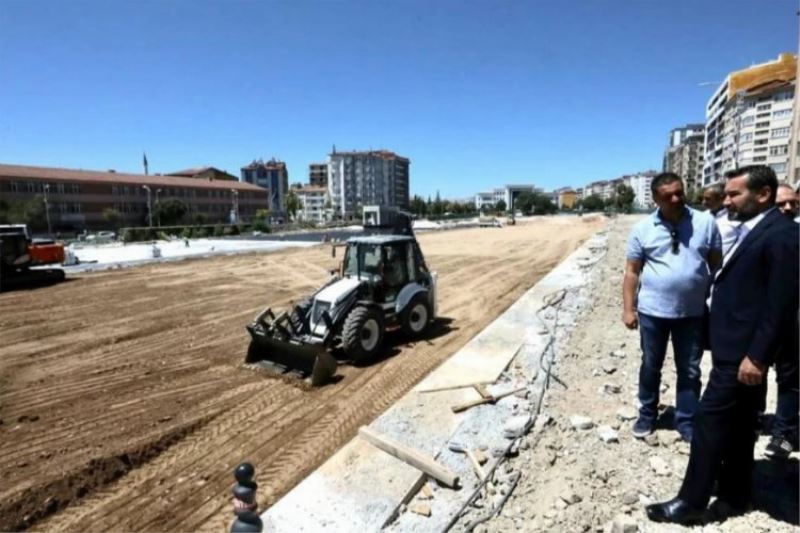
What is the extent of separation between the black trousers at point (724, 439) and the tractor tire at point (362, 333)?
4.40 meters

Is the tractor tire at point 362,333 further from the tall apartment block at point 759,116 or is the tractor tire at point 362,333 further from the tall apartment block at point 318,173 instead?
the tall apartment block at point 318,173

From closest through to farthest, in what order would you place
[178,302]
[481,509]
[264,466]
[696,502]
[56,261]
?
[696,502] → [481,509] → [264,466] → [178,302] → [56,261]

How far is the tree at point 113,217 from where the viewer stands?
63.8 metres

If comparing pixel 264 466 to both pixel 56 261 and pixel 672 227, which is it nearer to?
pixel 672 227

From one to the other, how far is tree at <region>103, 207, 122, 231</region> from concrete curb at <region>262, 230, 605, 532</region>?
2760 inches

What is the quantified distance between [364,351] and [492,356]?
1.81 m

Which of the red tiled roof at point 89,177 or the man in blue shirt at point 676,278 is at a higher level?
the red tiled roof at point 89,177

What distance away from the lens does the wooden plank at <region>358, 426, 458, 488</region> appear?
→ 11.3 feet

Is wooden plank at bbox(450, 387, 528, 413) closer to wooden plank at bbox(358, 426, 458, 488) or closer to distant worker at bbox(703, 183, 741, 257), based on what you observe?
wooden plank at bbox(358, 426, 458, 488)

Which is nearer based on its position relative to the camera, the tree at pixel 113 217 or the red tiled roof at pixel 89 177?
the red tiled roof at pixel 89 177

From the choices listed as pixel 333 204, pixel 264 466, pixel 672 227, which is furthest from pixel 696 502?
pixel 333 204

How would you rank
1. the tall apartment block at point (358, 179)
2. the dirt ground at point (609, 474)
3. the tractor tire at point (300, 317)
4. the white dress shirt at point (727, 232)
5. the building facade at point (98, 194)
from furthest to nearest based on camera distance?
1. the tall apartment block at point (358, 179)
2. the building facade at point (98, 194)
3. the tractor tire at point (300, 317)
4. the white dress shirt at point (727, 232)
5. the dirt ground at point (609, 474)

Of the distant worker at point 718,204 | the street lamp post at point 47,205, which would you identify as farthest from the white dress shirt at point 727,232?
the street lamp post at point 47,205

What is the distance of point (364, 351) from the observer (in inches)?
259
